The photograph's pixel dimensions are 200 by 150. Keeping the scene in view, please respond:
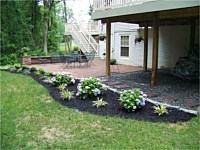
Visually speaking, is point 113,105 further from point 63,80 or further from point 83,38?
point 83,38

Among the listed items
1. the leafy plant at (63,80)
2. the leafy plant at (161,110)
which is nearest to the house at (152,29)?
the leafy plant at (63,80)

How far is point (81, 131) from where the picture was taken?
375 cm

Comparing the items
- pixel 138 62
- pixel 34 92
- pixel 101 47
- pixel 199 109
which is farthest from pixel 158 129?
pixel 101 47

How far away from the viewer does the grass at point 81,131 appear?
3.27m

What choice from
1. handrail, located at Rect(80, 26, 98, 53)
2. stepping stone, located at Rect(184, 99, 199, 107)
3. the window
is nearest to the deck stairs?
handrail, located at Rect(80, 26, 98, 53)

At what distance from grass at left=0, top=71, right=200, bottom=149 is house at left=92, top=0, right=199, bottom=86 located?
280 centimetres

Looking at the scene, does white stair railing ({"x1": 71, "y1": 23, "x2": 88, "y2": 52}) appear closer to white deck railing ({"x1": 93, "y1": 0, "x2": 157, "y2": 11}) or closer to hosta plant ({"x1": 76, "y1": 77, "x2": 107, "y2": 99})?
white deck railing ({"x1": 93, "y1": 0, "x2": 157, "y2": 11})

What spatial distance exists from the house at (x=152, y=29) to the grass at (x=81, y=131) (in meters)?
2.80

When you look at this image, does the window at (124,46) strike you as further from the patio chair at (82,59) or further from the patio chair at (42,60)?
the patio chair at (42,60)

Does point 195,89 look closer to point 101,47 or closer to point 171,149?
point 171,149

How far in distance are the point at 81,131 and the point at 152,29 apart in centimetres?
840

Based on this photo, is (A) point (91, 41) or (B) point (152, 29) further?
(A) point (91, 41)

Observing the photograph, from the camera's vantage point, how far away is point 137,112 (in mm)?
4562

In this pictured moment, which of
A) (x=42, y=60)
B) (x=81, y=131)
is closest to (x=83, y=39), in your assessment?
(x=42, y=60)
